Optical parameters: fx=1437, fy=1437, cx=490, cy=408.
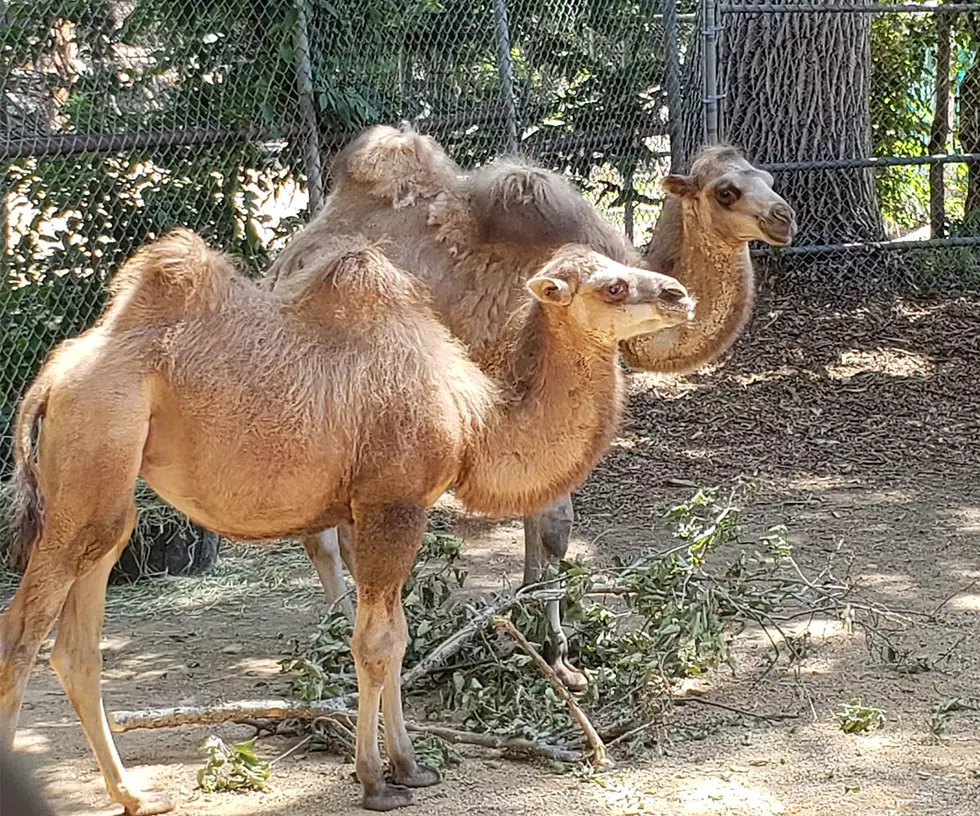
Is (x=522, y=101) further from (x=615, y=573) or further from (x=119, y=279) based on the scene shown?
(x=119, y=279)

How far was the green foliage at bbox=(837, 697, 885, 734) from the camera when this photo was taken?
4.85 metres

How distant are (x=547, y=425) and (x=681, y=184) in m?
2.10

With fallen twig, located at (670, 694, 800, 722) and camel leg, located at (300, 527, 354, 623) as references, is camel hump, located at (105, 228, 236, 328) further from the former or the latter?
fallen twig, located at (670, 694, 800, 722)

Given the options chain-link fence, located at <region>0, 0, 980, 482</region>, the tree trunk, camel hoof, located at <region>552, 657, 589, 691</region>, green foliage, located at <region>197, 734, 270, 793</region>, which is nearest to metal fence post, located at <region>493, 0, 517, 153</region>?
chain-link fence, located at <region>0, 0, 980, 482</region>

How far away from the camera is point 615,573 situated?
6.10 metres

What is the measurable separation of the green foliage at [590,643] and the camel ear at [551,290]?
1344mm

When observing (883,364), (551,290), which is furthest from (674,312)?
(883,364)

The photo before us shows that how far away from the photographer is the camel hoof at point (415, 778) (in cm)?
459

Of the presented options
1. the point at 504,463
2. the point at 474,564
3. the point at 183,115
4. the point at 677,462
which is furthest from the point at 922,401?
the point at 504,463

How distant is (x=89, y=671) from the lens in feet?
14.3

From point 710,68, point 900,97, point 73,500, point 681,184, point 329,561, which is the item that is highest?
point 710,68

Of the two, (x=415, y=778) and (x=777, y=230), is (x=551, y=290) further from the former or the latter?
(x=777, y=230)

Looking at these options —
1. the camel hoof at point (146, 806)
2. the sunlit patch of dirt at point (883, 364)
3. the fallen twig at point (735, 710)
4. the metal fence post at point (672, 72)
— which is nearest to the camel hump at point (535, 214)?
the fallen twig at point (735, 710)

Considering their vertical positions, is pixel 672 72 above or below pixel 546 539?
above
